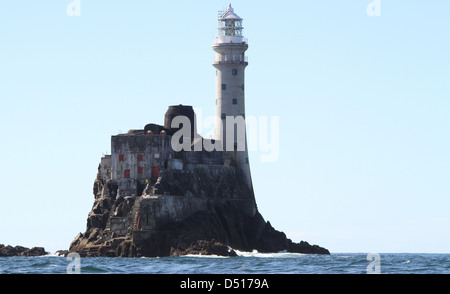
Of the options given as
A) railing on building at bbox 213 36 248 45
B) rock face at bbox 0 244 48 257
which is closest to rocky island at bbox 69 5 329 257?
railing on building at bbox 213 36 248 45

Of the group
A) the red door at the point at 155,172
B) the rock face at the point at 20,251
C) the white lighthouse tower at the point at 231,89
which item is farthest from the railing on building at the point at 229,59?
the rock face at the point at 20,251

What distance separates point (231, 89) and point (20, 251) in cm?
2792

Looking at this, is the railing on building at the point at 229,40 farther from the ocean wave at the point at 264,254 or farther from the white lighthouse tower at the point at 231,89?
the ocean wave at the point at 264,254

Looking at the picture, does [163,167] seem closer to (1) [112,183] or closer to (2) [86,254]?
(1) [112,183]

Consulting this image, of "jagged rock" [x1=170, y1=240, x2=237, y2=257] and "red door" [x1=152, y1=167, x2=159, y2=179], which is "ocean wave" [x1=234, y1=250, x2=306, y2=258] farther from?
"red door" [x1=152, y1=167, x2=159, y2=179]

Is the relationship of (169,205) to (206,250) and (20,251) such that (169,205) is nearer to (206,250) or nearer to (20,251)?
(206,250)

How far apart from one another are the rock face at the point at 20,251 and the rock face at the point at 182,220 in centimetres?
570

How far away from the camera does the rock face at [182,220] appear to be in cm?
9275

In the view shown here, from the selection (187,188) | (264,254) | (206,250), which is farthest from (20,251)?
(264,254)

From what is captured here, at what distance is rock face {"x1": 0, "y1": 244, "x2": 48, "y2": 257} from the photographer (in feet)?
342

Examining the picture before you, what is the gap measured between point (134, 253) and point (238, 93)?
2407 cm

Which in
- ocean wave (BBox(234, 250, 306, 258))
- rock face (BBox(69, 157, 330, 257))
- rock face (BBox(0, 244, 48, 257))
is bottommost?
ocean wave (BBox(234, 250, 306, 258))

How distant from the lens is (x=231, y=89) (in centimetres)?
10694

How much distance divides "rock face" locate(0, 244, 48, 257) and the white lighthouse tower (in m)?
21.9
